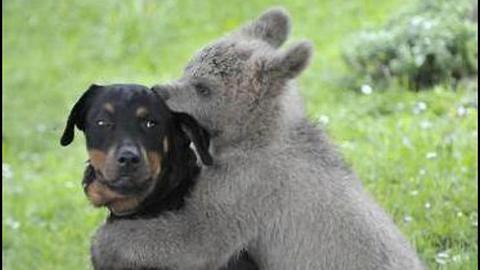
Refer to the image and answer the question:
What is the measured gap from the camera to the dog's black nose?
502 cm

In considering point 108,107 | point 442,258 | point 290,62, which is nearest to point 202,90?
point 290,62

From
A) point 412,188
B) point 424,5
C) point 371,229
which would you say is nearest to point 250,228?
point 371,229

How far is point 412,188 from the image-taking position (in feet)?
26.0

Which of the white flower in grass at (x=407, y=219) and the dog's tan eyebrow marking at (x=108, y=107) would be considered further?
the white flower in grass at (x=407, y=219)

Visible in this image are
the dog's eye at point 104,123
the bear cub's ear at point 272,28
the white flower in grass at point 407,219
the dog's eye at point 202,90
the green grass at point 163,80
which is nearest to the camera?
the dog's eye at point 104,123

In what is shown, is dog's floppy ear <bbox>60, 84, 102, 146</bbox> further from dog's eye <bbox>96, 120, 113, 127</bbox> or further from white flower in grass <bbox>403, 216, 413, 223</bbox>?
white flower in grass <bbox>403, 216, 413, 223</bbox>

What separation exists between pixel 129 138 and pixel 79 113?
0.41 m

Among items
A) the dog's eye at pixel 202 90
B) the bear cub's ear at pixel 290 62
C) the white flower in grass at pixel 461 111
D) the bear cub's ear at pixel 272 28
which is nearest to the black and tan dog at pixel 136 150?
the dog's eye at pixel 202 90

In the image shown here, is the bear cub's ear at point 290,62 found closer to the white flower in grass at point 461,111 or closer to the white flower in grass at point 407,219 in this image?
the white flower in grass at point 407,219

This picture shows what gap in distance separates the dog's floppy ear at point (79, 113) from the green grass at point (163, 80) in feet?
4.18

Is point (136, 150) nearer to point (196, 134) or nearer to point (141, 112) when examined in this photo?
point (141, 112)

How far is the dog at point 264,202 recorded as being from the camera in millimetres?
5262

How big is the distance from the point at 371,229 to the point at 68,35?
495 inches

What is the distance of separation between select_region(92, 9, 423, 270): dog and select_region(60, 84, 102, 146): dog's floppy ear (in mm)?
325
